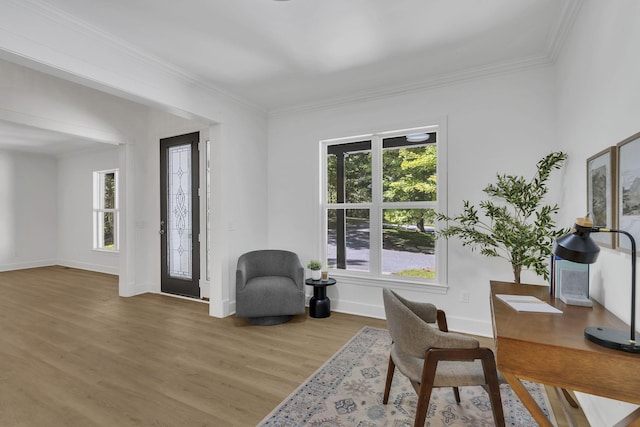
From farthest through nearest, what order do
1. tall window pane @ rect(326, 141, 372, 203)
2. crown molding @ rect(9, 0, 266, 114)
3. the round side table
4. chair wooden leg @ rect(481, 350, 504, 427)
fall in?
tall window pane @ rect(326, 141, 372, 203) < the round side table < crown molding @ rect(9, 0, 266, 114) < chair wooden leg @ rect(481, 350, 504, 427)

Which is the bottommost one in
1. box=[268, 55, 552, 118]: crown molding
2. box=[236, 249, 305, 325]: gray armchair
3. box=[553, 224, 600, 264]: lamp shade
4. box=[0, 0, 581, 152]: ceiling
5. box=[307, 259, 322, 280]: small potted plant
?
box=[236, 249, 305, 325]: gray armchair

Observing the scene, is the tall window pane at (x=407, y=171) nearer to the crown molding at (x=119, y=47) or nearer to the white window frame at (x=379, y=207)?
the white window frame at (x=379, y=207)

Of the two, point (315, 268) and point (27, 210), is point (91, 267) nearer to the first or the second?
point (27, 210)

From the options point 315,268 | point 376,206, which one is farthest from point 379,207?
point 315,268

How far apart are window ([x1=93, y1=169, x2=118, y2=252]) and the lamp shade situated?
780cm

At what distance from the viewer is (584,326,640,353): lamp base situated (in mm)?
1111

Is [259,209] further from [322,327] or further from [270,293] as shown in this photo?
[322,327]

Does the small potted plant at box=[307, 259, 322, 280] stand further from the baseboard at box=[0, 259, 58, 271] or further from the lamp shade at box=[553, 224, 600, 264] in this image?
the baseboard at box=[0, 259, 58, 271]

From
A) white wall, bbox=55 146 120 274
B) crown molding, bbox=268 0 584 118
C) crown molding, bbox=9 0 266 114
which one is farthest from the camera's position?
white wall, bbox=55 146 120 274

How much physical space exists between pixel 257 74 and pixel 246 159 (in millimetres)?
1190

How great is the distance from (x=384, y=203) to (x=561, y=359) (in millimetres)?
2852

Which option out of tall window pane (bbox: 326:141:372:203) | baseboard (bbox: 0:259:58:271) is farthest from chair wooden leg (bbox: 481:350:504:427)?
baseboard (bbox: 0:259:58:271)

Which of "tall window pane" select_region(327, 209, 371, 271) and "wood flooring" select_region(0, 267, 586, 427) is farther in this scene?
"tall window pane" select_region(327, 209, 371, 271)

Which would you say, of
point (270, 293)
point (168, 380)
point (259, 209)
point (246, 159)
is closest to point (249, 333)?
point (270, 293)
